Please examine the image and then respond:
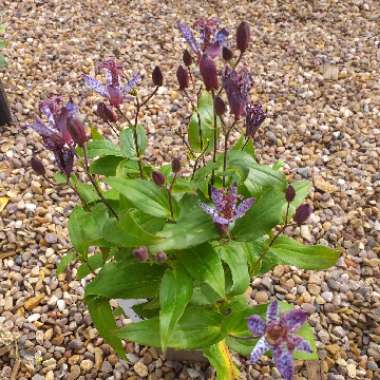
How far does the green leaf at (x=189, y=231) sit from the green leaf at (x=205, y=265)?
0.05m

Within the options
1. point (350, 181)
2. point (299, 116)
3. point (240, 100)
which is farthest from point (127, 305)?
point (299, 116)

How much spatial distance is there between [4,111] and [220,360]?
1512mm

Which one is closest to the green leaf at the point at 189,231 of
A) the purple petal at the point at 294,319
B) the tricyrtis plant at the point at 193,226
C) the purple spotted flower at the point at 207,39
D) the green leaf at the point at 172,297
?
the tricyrtis plant at the point at 193,226

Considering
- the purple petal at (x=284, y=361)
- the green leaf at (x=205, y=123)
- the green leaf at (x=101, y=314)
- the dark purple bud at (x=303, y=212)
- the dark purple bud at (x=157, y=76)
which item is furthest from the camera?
the green leaf at (x=205, y=123)

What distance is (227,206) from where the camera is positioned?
1.11 m

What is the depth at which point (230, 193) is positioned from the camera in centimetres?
112

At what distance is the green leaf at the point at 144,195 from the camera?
1131 mm

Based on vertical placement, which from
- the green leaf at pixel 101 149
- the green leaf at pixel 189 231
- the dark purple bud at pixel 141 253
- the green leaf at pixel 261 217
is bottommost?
the green leaf at pixel 261 217

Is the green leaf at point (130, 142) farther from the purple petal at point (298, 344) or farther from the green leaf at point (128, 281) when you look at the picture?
the purple petal at point (298, 344)

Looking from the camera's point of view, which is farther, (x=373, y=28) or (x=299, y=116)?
(x=373, y=28)

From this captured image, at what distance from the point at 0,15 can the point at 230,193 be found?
97.3 inches

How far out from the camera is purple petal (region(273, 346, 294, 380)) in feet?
3.17

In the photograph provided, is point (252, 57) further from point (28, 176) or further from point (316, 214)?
point (28, 176)

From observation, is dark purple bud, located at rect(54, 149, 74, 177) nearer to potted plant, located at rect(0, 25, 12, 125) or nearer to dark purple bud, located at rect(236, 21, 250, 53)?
dark purple bud, located at rect(236, 21, 250, 53)
